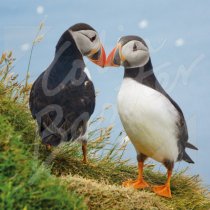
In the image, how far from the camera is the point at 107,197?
5.30 m

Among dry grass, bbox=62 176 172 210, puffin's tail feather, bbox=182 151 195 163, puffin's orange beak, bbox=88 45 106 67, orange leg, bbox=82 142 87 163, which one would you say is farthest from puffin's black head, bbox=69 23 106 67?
dry grass, bbox=62 176 172 210

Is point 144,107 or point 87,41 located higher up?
point 87,41

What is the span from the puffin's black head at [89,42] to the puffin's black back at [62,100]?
338 millimetres

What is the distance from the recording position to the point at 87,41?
706 centimetres

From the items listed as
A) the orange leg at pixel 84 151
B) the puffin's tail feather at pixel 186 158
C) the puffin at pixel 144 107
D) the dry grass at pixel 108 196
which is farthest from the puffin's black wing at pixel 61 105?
the puffin's tail feather at pixel 186 158

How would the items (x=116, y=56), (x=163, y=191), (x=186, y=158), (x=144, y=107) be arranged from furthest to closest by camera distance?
(x=186, y=158) → (x=163, y=191) → (x=116, y=56) → (x=144, y=107)

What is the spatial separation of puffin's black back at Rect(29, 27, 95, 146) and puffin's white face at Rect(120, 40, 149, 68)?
671 millimetres

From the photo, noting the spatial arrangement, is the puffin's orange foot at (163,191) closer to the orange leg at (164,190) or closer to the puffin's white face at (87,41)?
the orange leg at (164,190)

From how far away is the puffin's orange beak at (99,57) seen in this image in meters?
7.05

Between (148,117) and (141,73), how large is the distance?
20.9 inches

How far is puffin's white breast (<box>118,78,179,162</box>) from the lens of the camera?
6.09 metres

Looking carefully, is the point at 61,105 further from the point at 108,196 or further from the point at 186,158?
the point at 186,158

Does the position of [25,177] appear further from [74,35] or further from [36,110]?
[74,35]

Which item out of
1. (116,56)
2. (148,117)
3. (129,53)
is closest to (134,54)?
(129,53)
